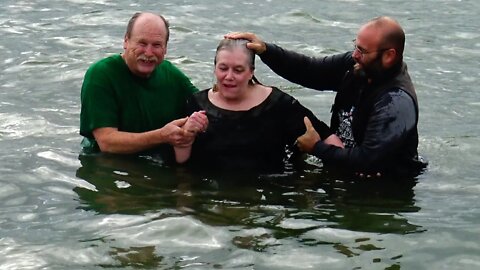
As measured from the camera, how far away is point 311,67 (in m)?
9.70

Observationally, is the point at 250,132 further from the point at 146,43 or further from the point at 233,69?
the point at 146,43

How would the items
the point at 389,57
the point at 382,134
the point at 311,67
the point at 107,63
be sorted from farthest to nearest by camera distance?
1. the point at 311,67
2. the point at 107,63
3. the point at 389,57
4. the point at 382,134

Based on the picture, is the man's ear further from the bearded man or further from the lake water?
the lake water

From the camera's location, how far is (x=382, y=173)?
902 centimetres

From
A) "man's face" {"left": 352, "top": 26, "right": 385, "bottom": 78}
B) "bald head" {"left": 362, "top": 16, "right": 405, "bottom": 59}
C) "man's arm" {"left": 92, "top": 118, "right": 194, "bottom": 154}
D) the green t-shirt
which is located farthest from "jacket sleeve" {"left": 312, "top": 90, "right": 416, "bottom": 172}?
the green t-shirt

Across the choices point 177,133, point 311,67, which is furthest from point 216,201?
point 311,67

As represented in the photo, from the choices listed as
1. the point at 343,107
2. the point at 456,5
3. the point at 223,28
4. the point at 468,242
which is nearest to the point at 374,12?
the point at 456,5

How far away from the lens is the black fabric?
29.4 ft

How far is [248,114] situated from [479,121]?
4.13 metres

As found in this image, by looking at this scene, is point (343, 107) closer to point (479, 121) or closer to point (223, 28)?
point (479, 121)

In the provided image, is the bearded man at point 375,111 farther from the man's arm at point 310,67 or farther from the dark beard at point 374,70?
the man's arm at point 310,67

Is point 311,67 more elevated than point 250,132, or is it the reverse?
point 311,67

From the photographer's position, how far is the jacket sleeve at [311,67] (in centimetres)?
959

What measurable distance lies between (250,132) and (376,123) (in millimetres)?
1109
